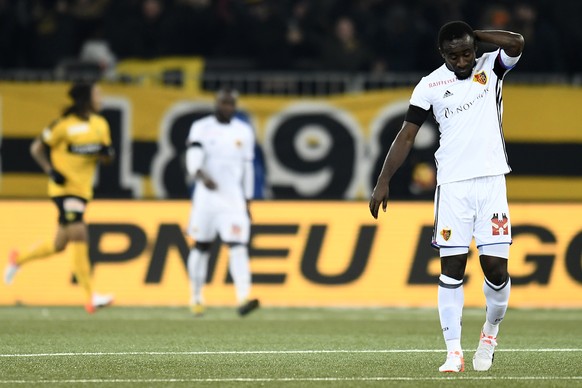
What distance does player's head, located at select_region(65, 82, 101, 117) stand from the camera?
15898 mm

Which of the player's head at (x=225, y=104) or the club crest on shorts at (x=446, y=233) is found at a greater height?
the player's head at (x=225, y=104)

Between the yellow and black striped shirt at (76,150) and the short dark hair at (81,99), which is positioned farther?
the short dark hair at (81,99)

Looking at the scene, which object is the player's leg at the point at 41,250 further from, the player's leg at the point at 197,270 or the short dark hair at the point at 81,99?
the player's leg at the point at 197,270

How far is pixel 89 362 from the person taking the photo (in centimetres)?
1012

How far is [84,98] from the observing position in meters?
15.9

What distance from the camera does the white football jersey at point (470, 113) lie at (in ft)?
31.1

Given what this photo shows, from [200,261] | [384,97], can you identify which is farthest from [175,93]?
[200,261]

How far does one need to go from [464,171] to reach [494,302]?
0.92m

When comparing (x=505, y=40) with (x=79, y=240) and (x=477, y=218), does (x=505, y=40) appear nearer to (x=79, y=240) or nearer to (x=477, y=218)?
(x=477, y=218)

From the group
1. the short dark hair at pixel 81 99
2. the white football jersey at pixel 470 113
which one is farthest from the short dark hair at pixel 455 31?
the short dark hair at pixel 81 99

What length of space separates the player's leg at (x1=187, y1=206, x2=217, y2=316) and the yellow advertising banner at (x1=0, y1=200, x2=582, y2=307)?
96 cm

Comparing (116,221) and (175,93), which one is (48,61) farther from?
(116,221)

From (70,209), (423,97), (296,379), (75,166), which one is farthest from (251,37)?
(296,379)

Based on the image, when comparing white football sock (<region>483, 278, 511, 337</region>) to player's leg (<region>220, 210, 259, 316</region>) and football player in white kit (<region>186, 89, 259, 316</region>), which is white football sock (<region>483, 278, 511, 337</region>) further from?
football player in white kit (<region>186, 89, 259, 316</region>)
